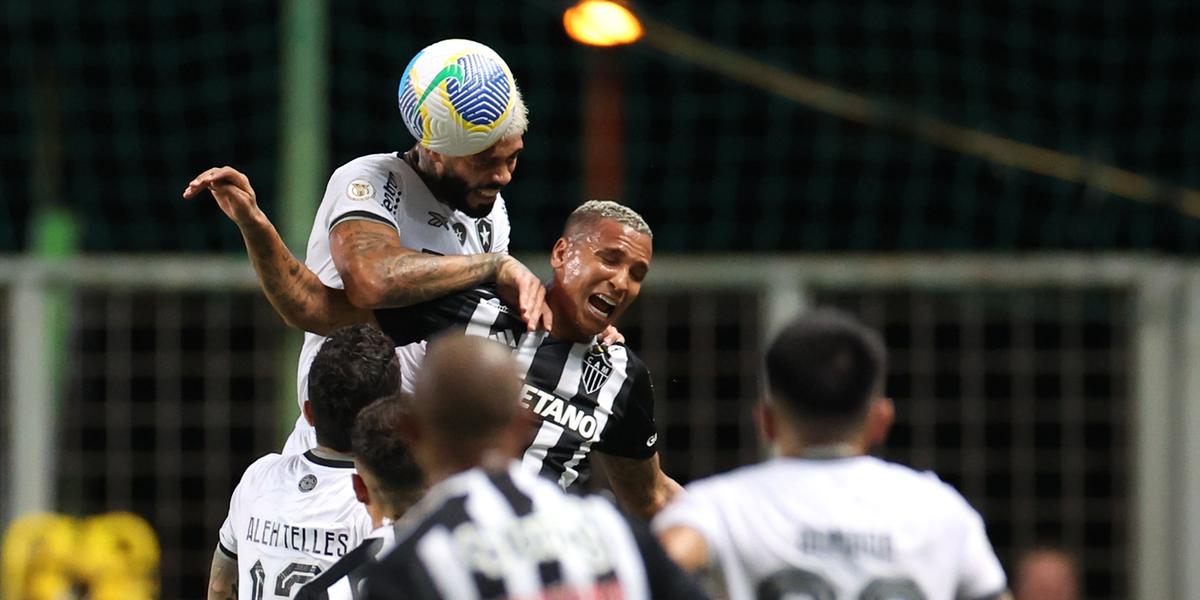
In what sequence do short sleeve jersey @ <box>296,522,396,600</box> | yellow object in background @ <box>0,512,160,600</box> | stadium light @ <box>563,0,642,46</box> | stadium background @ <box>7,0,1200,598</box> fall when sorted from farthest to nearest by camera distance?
stadium background @ <box>7,0,1200,598</box> < yellow object in background @ <box>0,512,160,600</box> < stadium light @ <box>563,0,642,46</box> < short sleeve jersey @ <box>296,522,396,600</box>

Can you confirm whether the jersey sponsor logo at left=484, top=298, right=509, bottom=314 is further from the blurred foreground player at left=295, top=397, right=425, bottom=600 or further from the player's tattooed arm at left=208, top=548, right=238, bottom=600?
the player's tattooed arm at left=208, top=548, right=238, bottom=600

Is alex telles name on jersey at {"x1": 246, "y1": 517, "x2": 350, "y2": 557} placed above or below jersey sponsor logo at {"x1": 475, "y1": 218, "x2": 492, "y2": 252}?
below

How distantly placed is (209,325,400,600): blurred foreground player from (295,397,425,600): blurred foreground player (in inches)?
19.0

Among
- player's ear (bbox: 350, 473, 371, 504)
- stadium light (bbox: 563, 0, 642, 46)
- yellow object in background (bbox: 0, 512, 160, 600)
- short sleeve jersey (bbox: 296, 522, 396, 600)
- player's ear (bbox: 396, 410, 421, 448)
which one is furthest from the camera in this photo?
yellow object in background (bbox: 0, 512, 160, 600)

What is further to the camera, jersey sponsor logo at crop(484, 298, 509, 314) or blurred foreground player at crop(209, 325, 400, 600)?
jersey sponsor logo at crop(484, 298, 509, 314)

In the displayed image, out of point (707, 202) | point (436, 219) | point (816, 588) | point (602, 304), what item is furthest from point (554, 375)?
point (707, 202)

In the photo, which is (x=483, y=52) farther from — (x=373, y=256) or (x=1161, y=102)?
(x=1161, y=102)

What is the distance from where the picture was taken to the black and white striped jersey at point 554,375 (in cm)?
498

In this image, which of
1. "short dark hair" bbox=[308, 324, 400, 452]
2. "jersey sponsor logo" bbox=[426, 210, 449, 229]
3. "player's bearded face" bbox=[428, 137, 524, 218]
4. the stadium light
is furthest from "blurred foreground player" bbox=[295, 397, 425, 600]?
the stadium light

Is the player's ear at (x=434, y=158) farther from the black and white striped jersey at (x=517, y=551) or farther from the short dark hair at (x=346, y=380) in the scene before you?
the black and white striped jersey at (x=517, y=551)

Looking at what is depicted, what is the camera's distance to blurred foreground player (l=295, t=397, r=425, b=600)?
4.17 m

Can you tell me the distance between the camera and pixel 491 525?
3.29 metres

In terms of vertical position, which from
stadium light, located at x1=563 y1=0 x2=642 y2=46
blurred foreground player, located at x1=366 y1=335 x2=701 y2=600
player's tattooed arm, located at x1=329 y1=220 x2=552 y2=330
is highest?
stadium light, located at x1=563 y1=0 x2=642 y2=46

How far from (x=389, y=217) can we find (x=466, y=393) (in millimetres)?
1943
